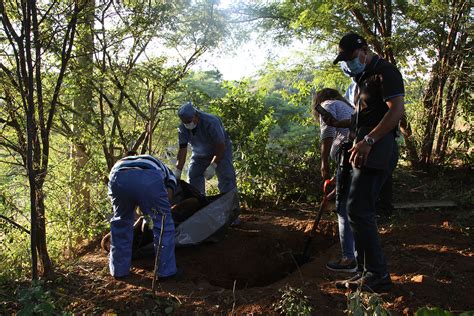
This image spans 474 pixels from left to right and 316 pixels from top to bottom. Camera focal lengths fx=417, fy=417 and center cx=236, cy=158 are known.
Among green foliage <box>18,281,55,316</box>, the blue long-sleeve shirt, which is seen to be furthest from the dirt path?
the blue long-sleeve shirt

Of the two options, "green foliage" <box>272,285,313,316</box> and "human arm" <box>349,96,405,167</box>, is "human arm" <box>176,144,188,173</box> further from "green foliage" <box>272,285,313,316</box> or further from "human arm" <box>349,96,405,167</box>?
"human arm" <box>349,96,405,167</box>

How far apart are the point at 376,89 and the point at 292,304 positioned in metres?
1.50

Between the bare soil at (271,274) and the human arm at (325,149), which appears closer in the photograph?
the bare soil at (271,274)

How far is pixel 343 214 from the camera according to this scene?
11.2 ft

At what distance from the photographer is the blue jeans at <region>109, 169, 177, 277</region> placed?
11.1ft

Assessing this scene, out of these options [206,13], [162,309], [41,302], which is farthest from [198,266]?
[206,13]

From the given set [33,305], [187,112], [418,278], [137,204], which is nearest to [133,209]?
[137,204]

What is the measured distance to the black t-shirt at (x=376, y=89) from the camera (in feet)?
8.80

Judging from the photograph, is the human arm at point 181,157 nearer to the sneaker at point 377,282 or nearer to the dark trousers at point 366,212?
the dark trousers at point 366,212

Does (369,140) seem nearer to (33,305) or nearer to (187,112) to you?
(33,305)

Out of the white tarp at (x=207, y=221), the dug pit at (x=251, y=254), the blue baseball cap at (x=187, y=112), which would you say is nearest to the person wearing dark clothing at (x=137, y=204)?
the dug pit at (x=251, y=254)

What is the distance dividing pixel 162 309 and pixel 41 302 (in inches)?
32.9

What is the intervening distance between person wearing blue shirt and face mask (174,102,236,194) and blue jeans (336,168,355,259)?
1935mm

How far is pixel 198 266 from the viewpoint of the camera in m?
3.97
